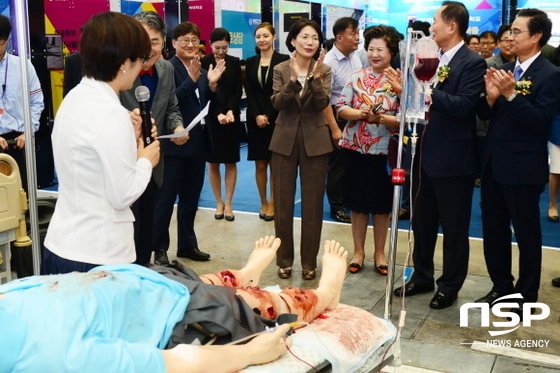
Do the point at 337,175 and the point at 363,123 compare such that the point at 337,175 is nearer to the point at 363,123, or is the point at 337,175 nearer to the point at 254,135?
the point at 254,135

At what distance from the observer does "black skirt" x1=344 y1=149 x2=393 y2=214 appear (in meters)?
4.06

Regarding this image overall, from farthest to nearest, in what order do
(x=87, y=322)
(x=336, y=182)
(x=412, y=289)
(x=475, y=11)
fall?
(x=475, y=11), (x=336, y=182), (x=412, y=289), (x=87, y=322)

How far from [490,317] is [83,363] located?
2445mm

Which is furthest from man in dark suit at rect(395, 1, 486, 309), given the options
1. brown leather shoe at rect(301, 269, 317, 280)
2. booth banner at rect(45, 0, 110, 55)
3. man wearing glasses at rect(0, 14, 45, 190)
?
booth banner at rect(45, 0, 110, 55)

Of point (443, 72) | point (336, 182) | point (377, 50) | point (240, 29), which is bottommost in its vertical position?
point (336, 182)

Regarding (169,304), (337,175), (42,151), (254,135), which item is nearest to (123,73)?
(169,304)

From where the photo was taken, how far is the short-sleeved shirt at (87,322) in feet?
5.24

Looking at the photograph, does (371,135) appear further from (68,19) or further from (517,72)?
(68,19)

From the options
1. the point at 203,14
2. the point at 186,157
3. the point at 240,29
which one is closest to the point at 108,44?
the point at 186,157

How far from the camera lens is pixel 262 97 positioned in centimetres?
539

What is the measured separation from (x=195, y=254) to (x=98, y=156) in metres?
2.46

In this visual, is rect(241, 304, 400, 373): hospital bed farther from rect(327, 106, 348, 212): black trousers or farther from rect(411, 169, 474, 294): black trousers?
rect(327, 106, 348, 212): black trousers

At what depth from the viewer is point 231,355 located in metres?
1.87

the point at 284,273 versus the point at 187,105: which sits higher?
the point at 187,105
